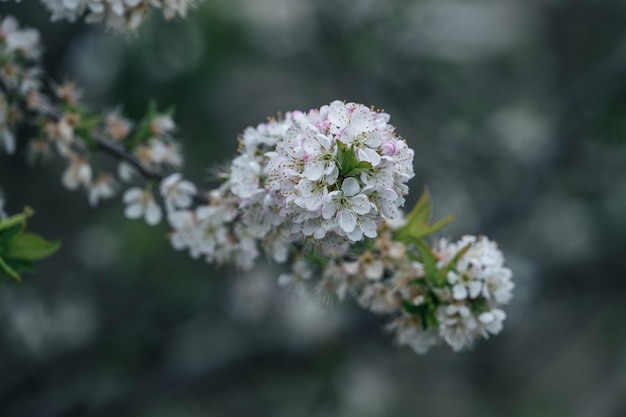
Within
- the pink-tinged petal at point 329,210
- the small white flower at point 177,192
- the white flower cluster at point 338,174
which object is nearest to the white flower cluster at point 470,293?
the white flower cluster at point 338,174

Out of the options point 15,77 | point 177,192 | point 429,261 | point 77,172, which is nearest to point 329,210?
point 429,261

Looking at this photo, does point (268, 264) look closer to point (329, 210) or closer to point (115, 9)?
point (115, 9)

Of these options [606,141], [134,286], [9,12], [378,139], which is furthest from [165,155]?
[606,141]

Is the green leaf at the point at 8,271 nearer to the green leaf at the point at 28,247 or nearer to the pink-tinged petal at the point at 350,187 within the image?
the green leaf at the point at 28,247

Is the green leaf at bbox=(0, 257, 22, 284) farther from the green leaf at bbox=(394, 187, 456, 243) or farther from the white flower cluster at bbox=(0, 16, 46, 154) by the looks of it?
the green leaf at bbox=(394, 187, 456, 243)

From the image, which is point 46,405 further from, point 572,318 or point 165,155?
point 572,318

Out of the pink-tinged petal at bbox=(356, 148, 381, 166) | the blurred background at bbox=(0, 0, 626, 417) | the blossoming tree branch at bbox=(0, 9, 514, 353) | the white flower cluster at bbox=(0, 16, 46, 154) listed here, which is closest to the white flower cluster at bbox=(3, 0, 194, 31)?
the blossoming tree branch at bbox=(0, 9, 514, 353)

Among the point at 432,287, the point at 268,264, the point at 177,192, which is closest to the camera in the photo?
the point at 432,287
